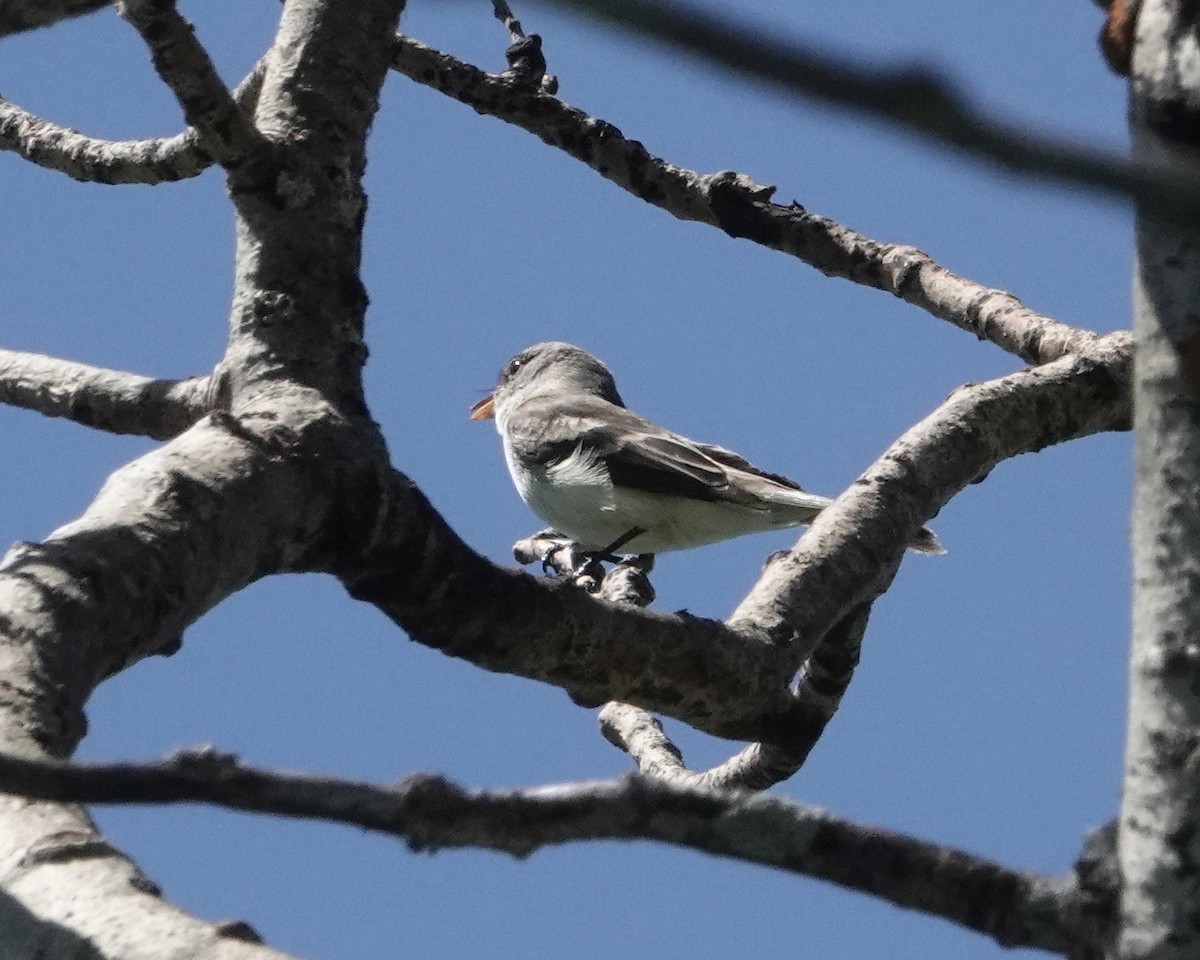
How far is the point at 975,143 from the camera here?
59 centimetres

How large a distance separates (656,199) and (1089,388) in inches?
62.5

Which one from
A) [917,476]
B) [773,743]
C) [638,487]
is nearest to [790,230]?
[917,476]

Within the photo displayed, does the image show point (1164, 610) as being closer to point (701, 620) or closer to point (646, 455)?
point (701, 620)

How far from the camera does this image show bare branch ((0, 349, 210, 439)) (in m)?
3.15

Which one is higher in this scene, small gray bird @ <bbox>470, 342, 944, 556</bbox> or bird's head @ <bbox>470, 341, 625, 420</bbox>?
bird's head @ <bbox>470, 341, 625, 420</bbox>

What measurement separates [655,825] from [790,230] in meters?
3.63

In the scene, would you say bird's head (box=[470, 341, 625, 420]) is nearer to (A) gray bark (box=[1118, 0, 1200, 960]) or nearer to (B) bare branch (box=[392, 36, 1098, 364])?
(B) bare branch (box=[392, 36, 1098, 364])

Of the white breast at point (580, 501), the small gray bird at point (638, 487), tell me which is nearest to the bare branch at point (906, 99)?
the small gray bird at point (638, 487)

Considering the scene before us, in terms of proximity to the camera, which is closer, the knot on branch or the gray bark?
the gray bark

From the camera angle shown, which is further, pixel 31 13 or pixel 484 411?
pixel 484 411

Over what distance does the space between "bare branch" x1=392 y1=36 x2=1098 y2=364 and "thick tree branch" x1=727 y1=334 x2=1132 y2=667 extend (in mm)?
319

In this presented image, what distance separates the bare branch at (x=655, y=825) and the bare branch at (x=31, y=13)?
1769 mm

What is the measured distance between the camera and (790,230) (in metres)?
4.79

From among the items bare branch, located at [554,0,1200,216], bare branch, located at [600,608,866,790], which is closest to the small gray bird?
bare branch, located at [600,608,866,790]
